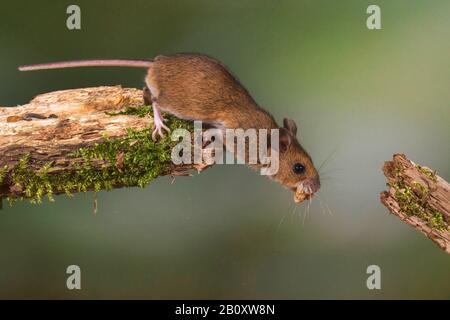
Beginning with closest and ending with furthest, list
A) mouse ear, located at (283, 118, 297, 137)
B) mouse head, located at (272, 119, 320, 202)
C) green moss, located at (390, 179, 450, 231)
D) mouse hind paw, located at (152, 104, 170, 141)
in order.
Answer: green moss, located at (390, 179, 450, 231)
mouse hind paw, located at (152, 104, 170, 141)
mouse head, located at (272, 119, 320, 202)
mouse ear, located at (283, 118, 297, 137)

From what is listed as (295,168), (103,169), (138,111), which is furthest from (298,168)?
(103,169)

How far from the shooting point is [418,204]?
271 cm

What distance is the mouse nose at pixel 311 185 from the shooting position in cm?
304

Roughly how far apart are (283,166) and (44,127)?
1.19m

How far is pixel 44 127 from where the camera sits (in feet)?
9.26

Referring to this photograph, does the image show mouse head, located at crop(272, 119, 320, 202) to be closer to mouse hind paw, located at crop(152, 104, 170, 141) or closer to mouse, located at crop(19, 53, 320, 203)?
mouse, located at crop(19, 53, 320, 203)

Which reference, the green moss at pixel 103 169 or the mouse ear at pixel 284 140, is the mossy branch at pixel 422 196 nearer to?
the mouse ear at pixel 284 140

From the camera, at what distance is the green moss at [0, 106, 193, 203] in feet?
9.09

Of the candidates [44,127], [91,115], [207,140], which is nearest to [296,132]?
[207,140]

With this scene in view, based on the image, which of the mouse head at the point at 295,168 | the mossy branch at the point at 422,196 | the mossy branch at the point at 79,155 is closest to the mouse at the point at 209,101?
the mouse head at the point at 295,168

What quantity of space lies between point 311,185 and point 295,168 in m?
0.12

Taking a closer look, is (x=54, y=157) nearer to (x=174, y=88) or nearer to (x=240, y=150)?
(x=174, y=88)

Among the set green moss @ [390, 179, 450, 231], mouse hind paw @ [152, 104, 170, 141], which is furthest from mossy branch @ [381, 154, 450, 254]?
mouse hind paw @ [152, 104, 170, 141]

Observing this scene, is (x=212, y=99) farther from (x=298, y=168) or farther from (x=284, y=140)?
(x=298, y=168)
